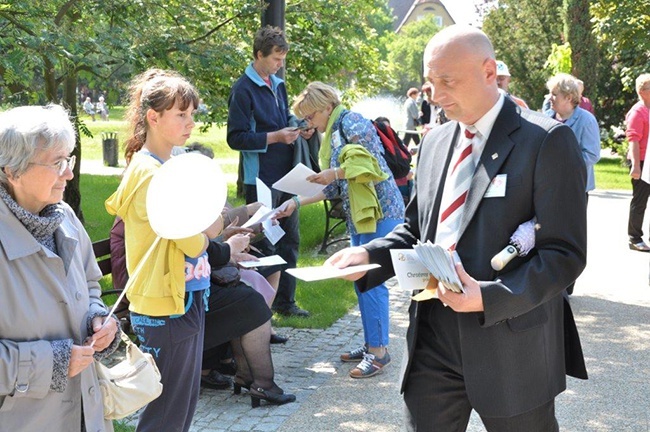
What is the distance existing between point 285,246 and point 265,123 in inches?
44.3

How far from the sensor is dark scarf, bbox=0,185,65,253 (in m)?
3.08

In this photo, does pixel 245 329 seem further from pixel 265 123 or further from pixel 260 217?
pixel 265 123

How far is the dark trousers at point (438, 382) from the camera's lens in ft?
11.2

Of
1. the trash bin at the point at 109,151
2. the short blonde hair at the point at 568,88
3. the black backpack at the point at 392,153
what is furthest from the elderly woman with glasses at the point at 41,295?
the trash bin at the point at 109,151

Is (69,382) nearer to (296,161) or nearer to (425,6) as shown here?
(296,161)

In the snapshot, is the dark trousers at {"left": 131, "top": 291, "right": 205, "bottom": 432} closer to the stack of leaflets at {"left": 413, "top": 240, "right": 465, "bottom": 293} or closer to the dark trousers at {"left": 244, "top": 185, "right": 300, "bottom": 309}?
the stack of leaflets at {"left": 413, "top": 240, "right": 465, "bottom": 293}

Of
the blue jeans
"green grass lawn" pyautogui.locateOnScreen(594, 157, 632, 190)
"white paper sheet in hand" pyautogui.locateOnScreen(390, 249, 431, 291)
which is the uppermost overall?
"white paper sheet in hand" pyautogui.locateOnScreen(390, 249, 431, 291)

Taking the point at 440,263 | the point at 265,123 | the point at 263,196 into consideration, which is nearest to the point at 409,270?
the point at 440,263

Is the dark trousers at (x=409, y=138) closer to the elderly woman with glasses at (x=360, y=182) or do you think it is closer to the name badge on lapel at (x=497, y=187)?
the elderly woman with glasses at (x=360, y=182)

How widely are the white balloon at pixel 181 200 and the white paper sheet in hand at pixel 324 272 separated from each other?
0.44 meters

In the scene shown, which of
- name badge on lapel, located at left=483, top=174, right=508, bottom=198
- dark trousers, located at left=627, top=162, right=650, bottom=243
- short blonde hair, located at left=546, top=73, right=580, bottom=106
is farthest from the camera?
dark trousers, located at left=627, top=162, right=650, bottom=243

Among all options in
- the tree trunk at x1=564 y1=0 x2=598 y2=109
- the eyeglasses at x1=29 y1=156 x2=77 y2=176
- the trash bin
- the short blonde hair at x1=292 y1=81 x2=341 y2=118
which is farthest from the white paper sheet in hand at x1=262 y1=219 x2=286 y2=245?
the tree trunk at x1=564 y1=0 x2=598 y2=109

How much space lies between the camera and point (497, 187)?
321 centimetres

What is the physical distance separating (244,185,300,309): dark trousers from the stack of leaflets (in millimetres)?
4690
